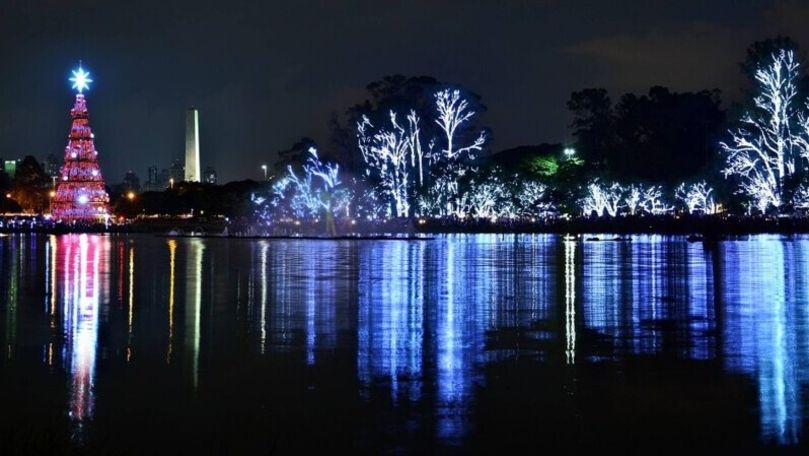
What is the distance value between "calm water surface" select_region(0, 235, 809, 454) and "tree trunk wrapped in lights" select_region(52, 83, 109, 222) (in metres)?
82.0

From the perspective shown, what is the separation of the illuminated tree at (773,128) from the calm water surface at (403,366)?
50515 millimetres

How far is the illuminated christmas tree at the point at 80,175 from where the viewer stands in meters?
102

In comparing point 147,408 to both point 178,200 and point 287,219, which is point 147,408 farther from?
point 178,200

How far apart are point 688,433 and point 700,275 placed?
61.5 feet

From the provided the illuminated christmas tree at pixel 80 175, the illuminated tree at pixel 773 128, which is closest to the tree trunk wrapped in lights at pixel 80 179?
the illuminated christmas tree at pixel 80 175

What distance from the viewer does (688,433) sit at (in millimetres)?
8656

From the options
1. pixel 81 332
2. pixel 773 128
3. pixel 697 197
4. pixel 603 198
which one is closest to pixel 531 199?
pixel 603 198

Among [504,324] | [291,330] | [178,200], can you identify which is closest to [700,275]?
[504,324]

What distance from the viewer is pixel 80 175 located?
103 meters

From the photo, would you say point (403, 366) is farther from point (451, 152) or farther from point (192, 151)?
point (192, 151)

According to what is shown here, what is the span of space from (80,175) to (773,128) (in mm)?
66298

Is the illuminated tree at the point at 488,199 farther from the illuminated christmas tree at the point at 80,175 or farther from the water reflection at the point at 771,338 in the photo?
the water reflection at the point at 771,338

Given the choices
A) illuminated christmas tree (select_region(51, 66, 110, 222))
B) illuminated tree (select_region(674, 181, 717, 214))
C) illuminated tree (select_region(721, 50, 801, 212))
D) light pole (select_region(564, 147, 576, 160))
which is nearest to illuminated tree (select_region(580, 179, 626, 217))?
illuminated tree (select_region(674, 181, 717, 214))

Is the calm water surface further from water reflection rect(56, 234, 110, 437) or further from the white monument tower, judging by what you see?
the white monument tower
